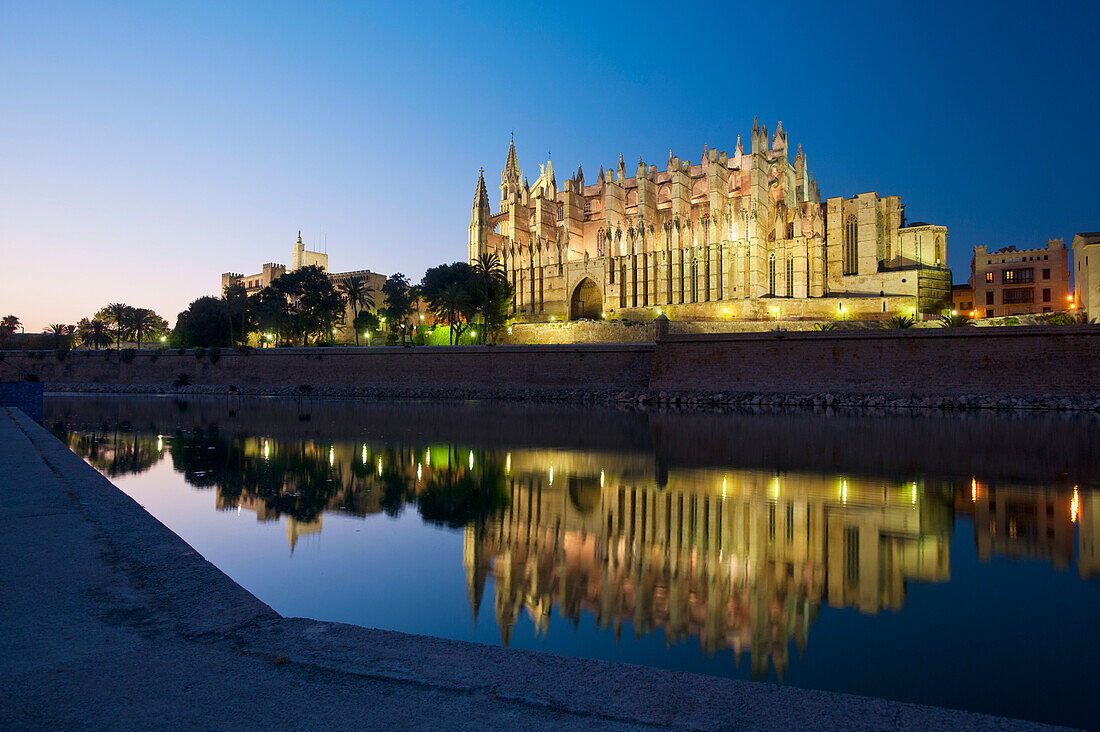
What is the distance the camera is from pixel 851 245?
168 feet

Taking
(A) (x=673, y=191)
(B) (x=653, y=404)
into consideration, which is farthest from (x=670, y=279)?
(B) (x=653, y=404)

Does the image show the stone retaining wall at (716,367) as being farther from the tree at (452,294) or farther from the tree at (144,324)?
the tree at (144,324)

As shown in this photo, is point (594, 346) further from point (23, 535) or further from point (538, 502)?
point (23, 535)

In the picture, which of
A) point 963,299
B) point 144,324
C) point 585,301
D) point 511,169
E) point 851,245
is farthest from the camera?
point 511,169

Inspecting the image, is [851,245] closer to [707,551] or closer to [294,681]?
[707,551]

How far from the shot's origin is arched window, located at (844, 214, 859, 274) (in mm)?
50750

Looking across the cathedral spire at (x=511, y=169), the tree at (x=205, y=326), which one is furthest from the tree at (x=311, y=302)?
the cathedral spire at (x=511, y=169)

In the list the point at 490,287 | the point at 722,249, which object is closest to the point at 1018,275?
the point at 722,249

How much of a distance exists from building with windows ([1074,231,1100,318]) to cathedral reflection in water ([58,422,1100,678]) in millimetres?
36622

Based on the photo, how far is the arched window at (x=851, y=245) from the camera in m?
50.8

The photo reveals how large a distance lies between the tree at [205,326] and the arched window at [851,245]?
49.1m

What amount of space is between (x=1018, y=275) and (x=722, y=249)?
73.7 ft

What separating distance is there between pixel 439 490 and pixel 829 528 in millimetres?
4818

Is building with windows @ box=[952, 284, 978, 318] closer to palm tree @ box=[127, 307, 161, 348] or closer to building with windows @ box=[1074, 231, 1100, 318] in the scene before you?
building with windows @ box=[1074, 231, 1100, 318]
